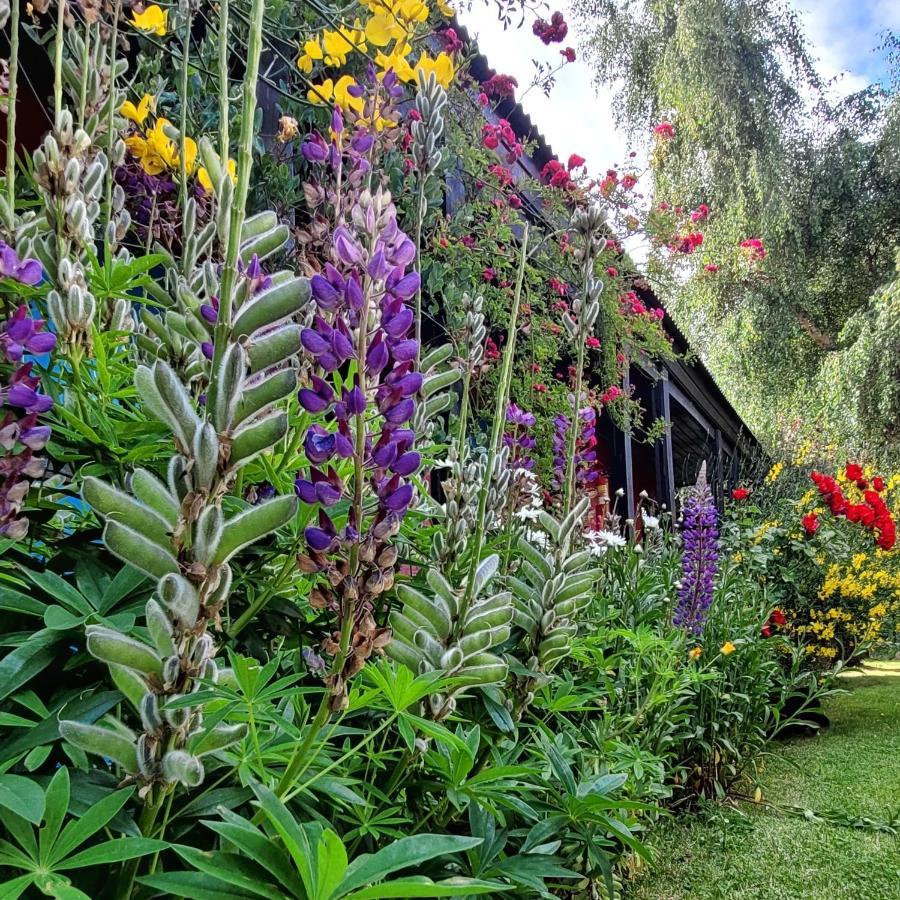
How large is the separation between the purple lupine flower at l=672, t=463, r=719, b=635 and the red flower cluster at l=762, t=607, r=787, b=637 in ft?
4.64

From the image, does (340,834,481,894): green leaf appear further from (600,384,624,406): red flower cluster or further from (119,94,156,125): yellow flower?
(600,384,624,406): red flower cluster

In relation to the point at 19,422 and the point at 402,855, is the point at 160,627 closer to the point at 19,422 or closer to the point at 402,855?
the point at 402,855

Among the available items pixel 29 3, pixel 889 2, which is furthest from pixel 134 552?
pixel 889 2

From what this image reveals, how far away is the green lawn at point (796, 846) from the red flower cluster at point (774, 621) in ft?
2.29

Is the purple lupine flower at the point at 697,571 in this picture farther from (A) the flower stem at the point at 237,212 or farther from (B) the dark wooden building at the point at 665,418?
(A) the flower stem at the point at 237,212

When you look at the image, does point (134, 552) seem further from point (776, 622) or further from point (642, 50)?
point (642, 50)

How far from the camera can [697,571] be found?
281cm

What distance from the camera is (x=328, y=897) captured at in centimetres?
50

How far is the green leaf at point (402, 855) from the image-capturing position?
1.70 ft

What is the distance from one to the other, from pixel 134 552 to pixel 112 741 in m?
0.14

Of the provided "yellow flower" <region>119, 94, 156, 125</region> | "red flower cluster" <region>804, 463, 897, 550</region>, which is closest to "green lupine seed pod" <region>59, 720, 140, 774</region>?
"yellow flower" <region>119, 94, 156, 125</region>

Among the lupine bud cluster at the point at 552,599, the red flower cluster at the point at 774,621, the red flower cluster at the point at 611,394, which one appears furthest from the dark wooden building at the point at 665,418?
the lupine bud cluster at the point at 552,599

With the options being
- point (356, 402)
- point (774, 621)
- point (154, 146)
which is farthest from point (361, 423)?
point (774, 621)

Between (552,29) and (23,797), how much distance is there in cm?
357
